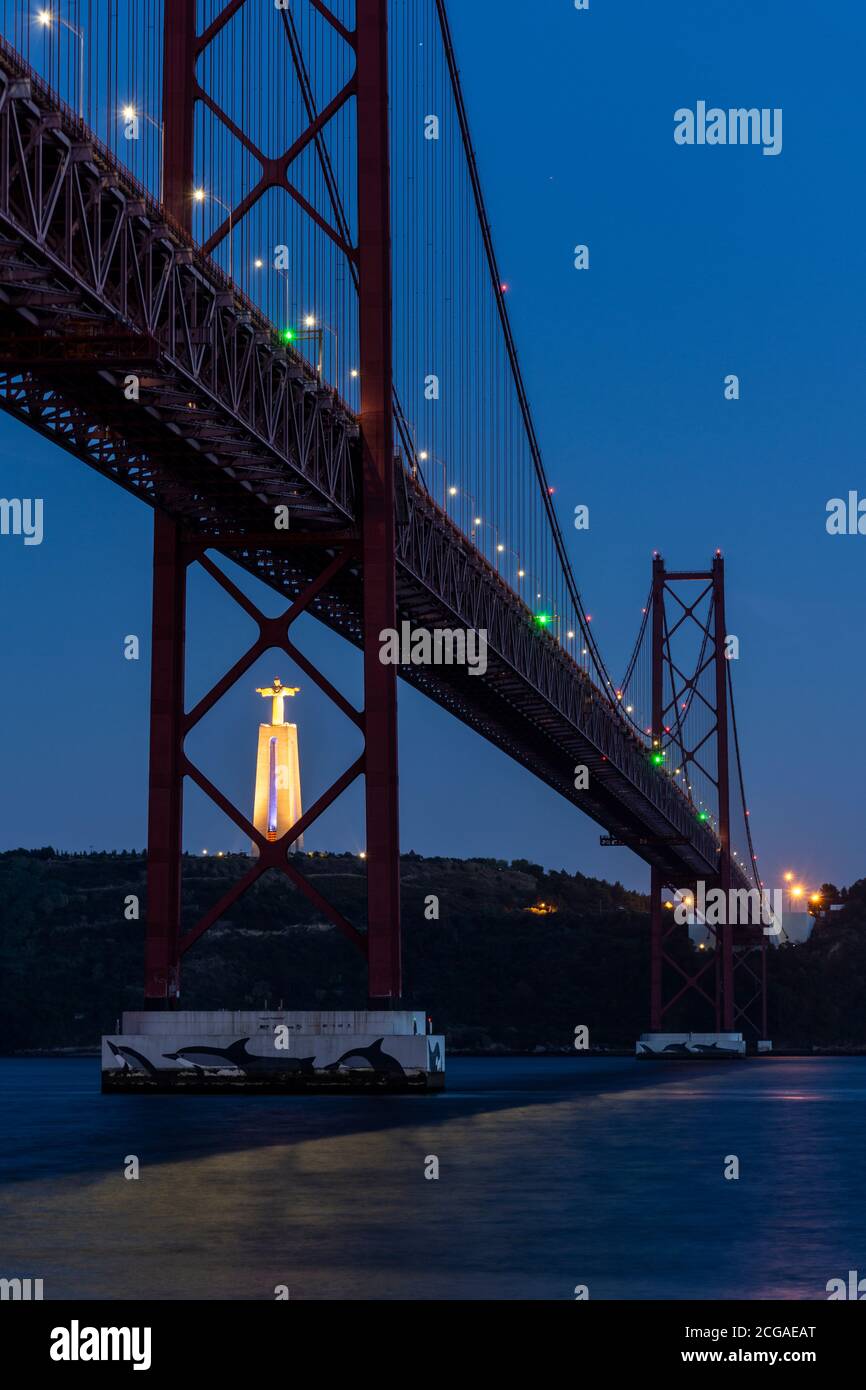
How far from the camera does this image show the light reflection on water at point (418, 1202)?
46.4 feet

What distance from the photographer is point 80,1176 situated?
2291 cm

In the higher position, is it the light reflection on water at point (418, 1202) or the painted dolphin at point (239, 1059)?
the painted dolphin at point (239, 1059)

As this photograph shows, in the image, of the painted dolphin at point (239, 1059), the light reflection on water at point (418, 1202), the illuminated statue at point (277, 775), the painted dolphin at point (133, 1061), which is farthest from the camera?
the illuminated statue at point (277, 775)

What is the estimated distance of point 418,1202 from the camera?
19.5 m

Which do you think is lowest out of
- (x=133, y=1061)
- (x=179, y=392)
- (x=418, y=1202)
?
(x=418, y=1202)

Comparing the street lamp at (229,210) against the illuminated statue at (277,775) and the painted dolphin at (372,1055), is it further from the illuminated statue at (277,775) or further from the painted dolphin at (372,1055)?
Answer: the illuminated statue at (277,775)

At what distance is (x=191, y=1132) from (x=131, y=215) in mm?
12282

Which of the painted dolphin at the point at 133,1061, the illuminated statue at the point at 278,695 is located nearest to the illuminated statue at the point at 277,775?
the illuminated statue at the point at 278,695

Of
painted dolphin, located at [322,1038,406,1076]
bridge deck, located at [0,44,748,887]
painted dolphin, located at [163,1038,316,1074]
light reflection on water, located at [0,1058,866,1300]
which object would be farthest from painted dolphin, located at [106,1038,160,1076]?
bridge deck, located at [0,44,748,887]

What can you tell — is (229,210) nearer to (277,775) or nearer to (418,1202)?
(418,1202)

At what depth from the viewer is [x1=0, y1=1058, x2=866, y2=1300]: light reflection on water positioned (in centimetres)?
1413

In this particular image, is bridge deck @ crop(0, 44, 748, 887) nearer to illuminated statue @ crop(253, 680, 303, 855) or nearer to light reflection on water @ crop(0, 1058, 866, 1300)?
light reflection on water @ crop(0, 1058, 866, 1300)

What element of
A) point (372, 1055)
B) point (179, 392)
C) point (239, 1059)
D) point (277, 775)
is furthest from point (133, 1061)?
point (277, 775)
